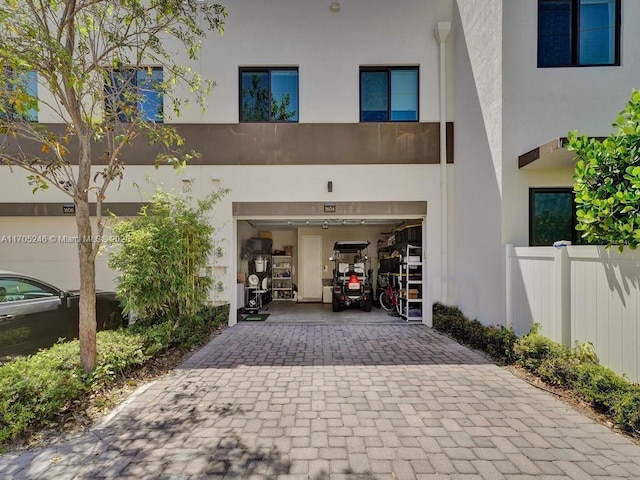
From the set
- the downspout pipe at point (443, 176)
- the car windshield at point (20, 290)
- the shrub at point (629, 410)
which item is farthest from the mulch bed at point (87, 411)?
the downspout pipe at point (443, 176)

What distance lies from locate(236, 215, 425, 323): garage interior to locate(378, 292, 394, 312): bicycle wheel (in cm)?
27

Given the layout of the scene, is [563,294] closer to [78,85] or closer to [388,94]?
[388,94]

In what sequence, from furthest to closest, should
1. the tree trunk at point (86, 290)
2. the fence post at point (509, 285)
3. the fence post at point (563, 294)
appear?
1. the fence post at point (509, 285)
2. the fence post at point (563, 294)
3. the tree trunk at point (86, 290)

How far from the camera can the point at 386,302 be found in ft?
33.9

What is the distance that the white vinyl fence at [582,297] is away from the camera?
3342 millimetres

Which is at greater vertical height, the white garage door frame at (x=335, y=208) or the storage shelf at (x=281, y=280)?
the white garage door frame at (x=335, y=208)

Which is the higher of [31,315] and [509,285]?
[509,285]

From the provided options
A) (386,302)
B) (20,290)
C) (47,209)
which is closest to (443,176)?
(386,302)

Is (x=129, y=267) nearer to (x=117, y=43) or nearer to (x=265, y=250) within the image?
(x=117, y=43)

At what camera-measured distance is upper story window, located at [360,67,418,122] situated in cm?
759

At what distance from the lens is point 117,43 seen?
12.4 feet

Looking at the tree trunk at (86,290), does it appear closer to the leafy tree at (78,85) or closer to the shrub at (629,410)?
the leafy tree at (78,85)

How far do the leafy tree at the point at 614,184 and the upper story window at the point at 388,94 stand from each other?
14.3 ft

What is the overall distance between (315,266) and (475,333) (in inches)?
294
